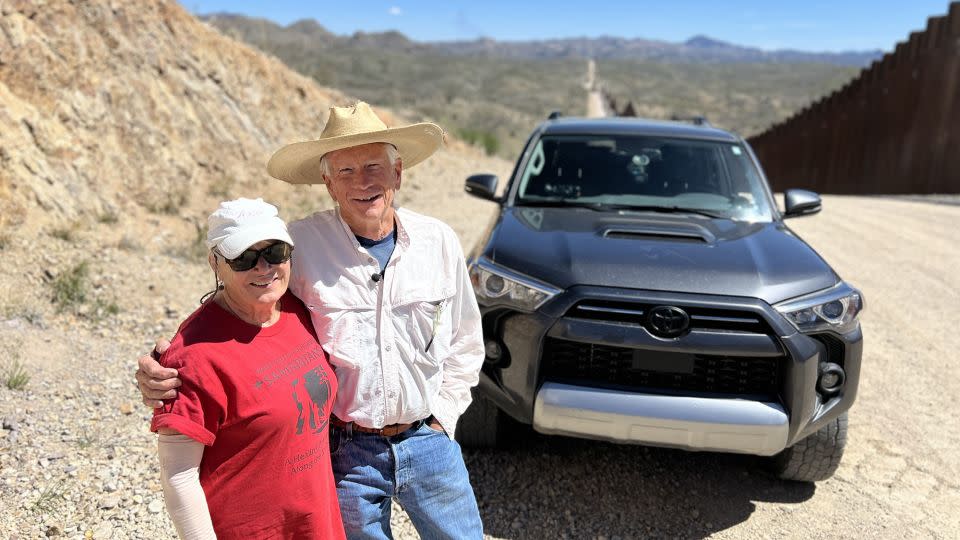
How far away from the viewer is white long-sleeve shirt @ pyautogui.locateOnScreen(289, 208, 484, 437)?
218 centimetres

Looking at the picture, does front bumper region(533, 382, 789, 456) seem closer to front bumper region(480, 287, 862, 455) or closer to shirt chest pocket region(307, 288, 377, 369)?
front bumper region(480, 287, 862, 455)

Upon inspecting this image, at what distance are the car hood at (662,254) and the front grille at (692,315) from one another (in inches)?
3.3

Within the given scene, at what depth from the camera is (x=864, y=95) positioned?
56.9ft

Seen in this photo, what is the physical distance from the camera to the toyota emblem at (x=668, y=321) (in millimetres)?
3281

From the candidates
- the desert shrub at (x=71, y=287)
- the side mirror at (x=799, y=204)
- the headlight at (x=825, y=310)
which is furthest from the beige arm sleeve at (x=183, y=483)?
the desert shrub at (x=71, y=287)

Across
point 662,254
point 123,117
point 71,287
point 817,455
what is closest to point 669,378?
point 662,254

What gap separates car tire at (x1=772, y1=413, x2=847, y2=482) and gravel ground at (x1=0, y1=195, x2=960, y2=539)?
125 mm

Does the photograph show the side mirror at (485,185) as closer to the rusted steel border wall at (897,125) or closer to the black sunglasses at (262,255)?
the black sunglasses at (262,255)

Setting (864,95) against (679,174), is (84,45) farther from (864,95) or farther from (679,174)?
(864,95)

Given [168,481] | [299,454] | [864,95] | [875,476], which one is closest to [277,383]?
[299,454]

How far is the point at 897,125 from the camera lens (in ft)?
51.5

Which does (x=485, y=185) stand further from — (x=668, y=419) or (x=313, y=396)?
(x=313, y=396)

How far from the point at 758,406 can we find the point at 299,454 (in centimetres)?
204

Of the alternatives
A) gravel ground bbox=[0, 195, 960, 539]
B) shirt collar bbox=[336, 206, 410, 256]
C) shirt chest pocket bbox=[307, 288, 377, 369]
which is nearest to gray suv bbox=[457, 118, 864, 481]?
gravel ground bbox=[0, 195, 960, 539]
